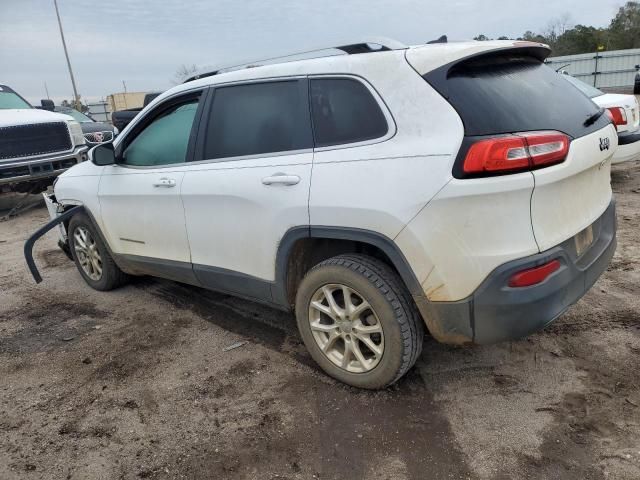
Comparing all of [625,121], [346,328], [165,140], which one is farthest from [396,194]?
[625,121]

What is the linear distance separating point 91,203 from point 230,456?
2.79 m

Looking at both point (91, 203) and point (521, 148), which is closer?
point (521, 148)

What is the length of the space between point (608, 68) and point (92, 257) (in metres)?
25.0

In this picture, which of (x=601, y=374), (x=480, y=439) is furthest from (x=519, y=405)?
(x=601, y=374)

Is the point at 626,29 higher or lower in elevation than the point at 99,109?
higher

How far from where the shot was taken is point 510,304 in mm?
2330

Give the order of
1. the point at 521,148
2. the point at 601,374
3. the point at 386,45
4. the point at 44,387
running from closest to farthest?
1. the point at 521,148
2. the point at 386,45
3. the point at 601,374
4. the point at 44,387

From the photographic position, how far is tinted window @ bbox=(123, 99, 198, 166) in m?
3.60

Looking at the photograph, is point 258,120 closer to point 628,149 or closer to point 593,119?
point 593,119

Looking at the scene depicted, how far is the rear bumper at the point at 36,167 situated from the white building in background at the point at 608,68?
20632mm

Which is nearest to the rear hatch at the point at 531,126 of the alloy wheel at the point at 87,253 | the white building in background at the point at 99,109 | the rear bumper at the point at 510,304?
the rear bumper at the point at 510,304

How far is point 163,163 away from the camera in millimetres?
3756

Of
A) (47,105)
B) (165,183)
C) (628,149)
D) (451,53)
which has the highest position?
(47,105)

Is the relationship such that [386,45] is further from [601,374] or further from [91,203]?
[91,203]
